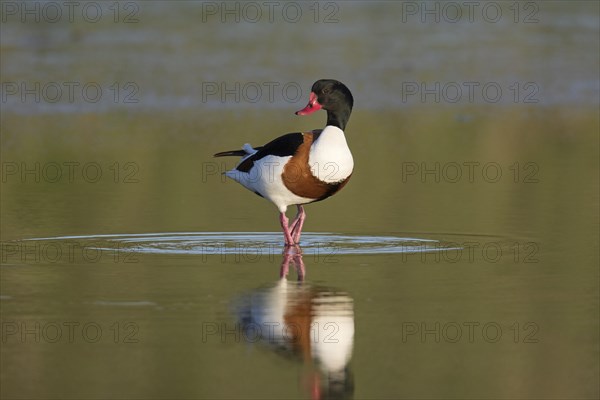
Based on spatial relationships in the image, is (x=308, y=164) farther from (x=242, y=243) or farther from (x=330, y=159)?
(x=242, y=243)

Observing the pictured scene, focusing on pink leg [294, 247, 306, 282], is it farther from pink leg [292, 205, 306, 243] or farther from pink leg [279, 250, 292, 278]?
pink leg [292, 205, 306, 243]

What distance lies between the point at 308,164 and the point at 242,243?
0.92 metres

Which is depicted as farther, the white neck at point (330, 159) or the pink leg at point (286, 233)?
the pink leg at point (286, 233)

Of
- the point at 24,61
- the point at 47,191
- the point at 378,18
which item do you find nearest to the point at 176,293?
the point at 47,191

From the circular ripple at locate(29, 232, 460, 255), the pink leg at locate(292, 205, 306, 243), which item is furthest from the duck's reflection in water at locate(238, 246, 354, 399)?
the pink leg at locate(292, 205, 306, 243)

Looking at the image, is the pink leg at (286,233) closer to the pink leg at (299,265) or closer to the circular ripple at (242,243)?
the circular ripple at (242,243)

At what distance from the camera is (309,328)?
9047 mm

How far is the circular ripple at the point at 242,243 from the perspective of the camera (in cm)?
Answer: 1231

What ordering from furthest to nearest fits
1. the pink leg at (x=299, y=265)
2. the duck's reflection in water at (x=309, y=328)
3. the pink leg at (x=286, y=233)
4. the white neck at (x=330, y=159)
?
the pink leg at (x=286, y=233), the white neck at (x=330, y=159), the pink leg at (x=299, y=265), the duck's reflection in water at (x=309, y=328)

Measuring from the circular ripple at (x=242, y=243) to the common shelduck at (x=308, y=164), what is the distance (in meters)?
0.26

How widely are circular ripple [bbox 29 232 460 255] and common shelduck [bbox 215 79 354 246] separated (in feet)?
0.84

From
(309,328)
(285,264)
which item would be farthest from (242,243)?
(309,328)

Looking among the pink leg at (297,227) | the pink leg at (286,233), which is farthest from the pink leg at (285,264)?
the pink leg at (297,227)

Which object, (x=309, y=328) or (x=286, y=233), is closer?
(x=309, y=328)
